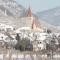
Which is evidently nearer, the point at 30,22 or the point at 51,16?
the point at 30,22

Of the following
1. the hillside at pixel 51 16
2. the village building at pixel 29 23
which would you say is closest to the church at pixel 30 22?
the village building at pixel 29 23

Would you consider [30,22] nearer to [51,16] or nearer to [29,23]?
[29,23]

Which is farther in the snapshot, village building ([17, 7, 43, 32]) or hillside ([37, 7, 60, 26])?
hillside ([37, 7, 60, 26])

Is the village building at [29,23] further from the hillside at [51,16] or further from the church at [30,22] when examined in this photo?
the hillside at [51,16]

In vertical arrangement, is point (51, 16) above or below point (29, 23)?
above

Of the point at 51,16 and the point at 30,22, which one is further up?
the point at 51,16

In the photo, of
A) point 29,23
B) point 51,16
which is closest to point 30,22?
point 29,23

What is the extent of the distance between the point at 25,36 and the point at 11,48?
40cm

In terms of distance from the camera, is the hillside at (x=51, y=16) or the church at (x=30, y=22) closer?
the church at (x=30, y=22)

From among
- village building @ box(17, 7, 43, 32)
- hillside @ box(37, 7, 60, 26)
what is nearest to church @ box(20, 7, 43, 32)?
village building @ box(17, 7, 43, 32)

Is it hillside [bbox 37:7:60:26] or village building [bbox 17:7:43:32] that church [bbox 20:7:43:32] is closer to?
village building [bbox 17:7:43:32]

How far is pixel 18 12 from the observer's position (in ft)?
17.0

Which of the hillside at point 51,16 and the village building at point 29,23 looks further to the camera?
the hillside at point 51,16

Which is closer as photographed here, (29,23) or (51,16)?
(29,23)
